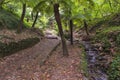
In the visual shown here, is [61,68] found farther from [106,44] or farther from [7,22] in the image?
[7,22]

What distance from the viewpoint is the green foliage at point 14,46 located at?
49.6 feet

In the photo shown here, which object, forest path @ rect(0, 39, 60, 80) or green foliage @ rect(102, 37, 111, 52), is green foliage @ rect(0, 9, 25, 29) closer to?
forest path @ rect(0, 39, 60, 80)

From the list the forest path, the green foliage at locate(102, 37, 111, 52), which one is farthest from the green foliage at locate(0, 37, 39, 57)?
the green foliage at locate(102, 37, 111, 52)

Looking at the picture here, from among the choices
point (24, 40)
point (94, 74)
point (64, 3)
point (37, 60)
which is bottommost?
point (94, 74)

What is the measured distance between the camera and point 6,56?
15.4m

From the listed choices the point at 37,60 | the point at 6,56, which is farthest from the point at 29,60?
the point at 6,56

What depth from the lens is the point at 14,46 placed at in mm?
16797

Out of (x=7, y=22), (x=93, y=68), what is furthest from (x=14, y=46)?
(x=93, y=68)

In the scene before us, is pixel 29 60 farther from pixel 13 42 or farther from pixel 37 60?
pixel 13 42

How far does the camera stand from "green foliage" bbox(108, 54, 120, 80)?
525 inches

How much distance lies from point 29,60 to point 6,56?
1770 mm

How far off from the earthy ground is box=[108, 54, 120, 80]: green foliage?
7.64 feet

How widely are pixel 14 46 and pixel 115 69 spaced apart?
8265 mm

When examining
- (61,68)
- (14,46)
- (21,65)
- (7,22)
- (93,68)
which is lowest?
(93,68)
